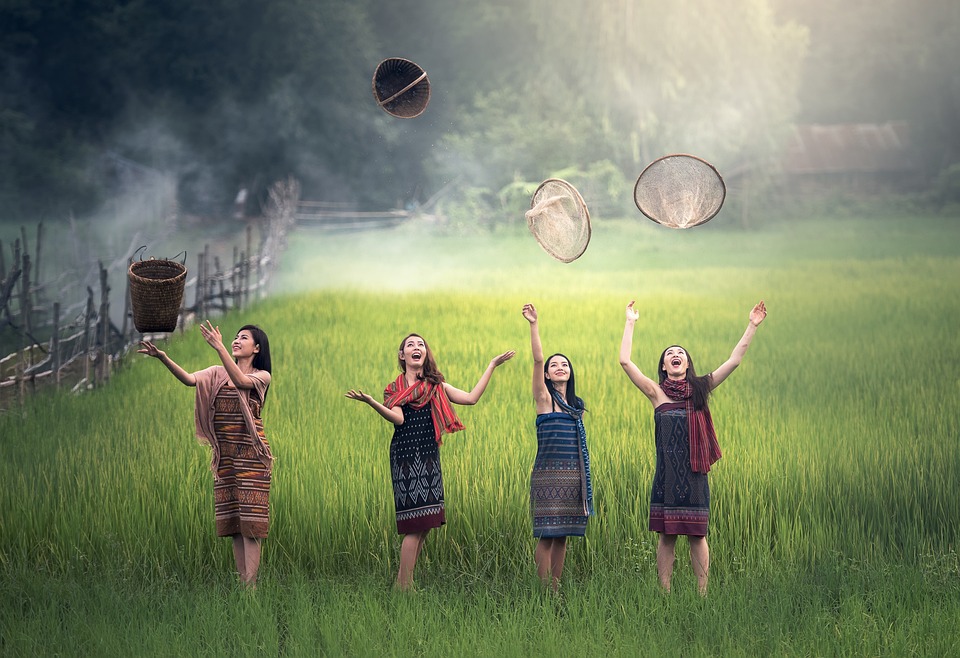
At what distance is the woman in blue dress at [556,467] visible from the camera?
16.1 feet

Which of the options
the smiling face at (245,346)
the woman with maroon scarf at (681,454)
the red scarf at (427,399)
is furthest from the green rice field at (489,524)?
the smiling face at (245,346)

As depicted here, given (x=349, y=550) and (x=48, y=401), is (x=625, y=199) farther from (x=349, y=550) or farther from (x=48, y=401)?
(x=349, y=550)

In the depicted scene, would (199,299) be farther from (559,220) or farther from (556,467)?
(556,467)

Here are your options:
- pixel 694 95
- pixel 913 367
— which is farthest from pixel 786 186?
pixel 913 367

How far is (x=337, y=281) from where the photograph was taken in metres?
21.6

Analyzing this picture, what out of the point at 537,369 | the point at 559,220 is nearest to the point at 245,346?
the point at 537,369

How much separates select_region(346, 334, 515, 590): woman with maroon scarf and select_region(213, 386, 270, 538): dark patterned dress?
592mm

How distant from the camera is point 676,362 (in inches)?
199

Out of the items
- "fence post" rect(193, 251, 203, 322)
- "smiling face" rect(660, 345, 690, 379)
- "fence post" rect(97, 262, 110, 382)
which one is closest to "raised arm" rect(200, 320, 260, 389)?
"smiling face" rect(660, 345, 690, 379)

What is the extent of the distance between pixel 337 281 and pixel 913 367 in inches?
523

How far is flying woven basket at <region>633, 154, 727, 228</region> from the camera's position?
550 centimetres

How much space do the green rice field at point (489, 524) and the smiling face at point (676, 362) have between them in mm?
904

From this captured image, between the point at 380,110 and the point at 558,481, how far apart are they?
26.6 m

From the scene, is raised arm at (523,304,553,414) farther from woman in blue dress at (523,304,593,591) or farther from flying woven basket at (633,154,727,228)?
flying woven basket at (633,154,727,228)
